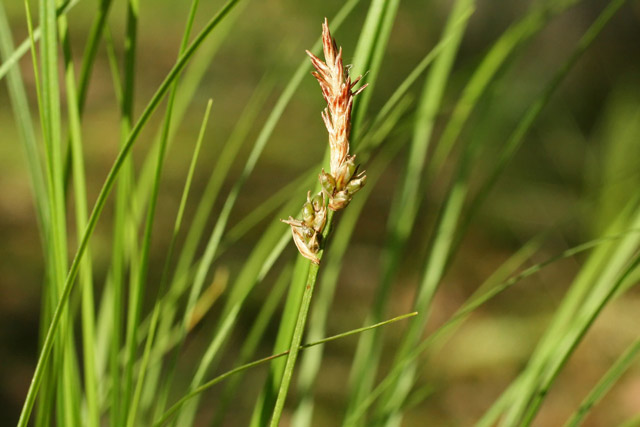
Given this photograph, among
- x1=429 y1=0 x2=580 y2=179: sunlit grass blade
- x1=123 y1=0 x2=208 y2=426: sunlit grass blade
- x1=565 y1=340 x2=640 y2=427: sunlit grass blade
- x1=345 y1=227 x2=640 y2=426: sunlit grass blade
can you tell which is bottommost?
x1=565 y1=340 x2=640 y2=427: sunlit grass blade

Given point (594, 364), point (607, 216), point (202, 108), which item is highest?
point (202, 108)

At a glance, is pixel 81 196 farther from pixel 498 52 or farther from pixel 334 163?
pixel 498 52

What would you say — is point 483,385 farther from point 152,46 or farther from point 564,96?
point 152,46

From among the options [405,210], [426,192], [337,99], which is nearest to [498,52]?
[405,210]

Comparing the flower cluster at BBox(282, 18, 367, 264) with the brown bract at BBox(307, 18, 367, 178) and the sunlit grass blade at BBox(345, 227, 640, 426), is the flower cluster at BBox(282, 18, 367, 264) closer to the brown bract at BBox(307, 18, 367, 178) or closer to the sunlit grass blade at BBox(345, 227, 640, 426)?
the brown bract at BBox(307, 18, 367, 178)

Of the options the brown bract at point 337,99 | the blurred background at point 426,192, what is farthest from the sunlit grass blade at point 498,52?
the blurred background at point 426,192

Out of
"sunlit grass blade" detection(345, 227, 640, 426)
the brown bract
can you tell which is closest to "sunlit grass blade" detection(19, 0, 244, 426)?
the brown bract

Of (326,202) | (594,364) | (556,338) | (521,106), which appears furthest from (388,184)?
(326,202)
